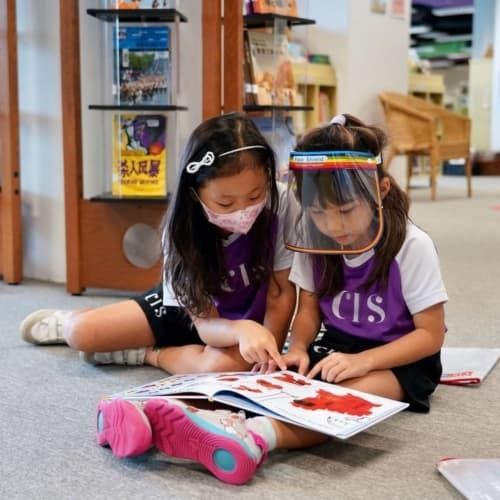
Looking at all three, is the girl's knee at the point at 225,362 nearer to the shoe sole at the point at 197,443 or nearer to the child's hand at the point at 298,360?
the child's hand at the point at 298,360

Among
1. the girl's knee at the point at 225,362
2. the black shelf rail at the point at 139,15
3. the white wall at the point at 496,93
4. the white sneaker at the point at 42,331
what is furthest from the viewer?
the white wall at the point at 496,93

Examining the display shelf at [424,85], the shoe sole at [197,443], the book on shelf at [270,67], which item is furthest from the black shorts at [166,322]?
the display shelf at [424,85]

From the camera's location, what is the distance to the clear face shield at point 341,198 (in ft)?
4.10

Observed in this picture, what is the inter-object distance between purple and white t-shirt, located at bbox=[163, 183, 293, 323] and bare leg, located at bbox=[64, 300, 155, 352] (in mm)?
129

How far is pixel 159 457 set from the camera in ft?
3.82

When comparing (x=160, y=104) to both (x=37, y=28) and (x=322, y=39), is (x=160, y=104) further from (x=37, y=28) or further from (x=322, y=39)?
(x=322, y=39)

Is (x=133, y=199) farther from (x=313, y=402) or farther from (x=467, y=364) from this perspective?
(x=313, y=402)

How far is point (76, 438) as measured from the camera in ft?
4.13

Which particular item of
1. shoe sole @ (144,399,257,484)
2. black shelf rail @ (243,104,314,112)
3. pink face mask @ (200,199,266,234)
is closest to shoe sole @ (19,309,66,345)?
pink face mask @ (200,199,266,234)

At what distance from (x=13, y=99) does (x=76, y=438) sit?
1534mm

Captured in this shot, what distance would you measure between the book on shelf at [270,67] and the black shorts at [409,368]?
121 centimetres

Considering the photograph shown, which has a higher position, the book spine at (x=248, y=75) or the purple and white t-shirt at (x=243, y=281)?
the book spine at (x=248, y=75)

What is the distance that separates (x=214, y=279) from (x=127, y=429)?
0.40m

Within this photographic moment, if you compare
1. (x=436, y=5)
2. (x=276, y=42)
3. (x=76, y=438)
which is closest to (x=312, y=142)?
(x=76, y=438)
